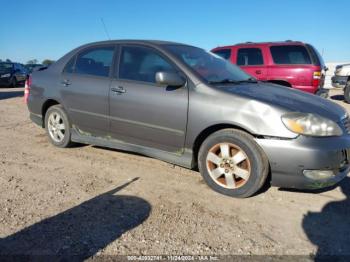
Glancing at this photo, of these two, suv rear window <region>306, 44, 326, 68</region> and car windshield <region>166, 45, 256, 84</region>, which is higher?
suv rear window <region>306, 44, 326, 68</region>

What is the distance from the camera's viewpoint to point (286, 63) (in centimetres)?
873

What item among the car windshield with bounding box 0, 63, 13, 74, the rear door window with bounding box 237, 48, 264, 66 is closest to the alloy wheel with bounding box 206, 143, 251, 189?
the rear door window with bounding box 237, 48, 264, 66

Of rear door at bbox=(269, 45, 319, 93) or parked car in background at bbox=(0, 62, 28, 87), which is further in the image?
parked car in background at bbox=(0, 62, 28, 87)

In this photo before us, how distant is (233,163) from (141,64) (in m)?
1.76

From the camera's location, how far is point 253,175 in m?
3.58

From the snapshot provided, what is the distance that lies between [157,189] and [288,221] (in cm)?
143

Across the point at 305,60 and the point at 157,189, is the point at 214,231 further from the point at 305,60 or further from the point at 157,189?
the point at 305,60

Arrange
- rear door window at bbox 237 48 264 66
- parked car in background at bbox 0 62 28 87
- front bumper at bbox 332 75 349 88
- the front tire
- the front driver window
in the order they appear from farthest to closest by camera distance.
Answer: the front tire
parked car in background at bbox 0 62 28 87
front bumper at bbox 332 75 349 88
rear door window at bbox 237 48 264 66
the front driver window

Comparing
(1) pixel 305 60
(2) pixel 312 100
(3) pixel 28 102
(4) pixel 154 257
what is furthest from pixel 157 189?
(1) pixel 305 60

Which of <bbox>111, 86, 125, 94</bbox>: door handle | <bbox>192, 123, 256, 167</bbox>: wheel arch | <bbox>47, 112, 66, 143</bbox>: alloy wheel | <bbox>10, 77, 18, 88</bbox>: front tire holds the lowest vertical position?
<bbox>10, 77, 18, 88</bbox>: front tire

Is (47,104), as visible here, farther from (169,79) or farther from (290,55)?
(290,55)

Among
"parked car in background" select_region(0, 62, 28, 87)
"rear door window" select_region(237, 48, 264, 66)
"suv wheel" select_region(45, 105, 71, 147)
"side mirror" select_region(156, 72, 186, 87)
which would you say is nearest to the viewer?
"side mirror" select_region(156, 72, 186, 87)

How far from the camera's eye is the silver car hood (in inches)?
141

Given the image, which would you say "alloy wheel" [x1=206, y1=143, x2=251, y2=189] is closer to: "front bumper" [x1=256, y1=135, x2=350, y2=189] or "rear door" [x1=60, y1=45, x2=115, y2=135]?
"front bumper" [x1=256, y1=135, x2=350, y2=189]
